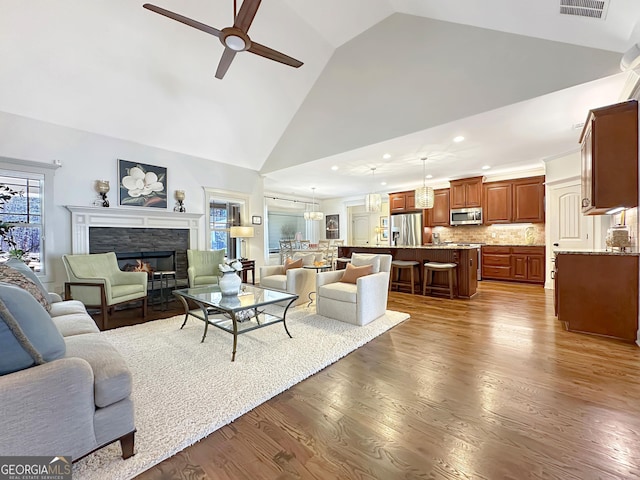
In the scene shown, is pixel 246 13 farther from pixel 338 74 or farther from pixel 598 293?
pixel 598 293

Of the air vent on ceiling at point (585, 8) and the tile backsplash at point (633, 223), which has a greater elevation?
the air vent on ceiling at point (585, 8)

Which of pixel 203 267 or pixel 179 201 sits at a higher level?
pixel 179 201

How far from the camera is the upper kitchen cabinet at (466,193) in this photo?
6.95 m

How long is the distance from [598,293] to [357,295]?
2.66 m

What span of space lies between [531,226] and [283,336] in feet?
21.6

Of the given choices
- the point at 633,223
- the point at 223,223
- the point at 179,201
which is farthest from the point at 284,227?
the point at 633,223

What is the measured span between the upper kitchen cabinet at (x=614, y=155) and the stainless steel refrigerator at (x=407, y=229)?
4.89 m

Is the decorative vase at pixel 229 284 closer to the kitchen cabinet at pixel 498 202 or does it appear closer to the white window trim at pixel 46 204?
the white window trim at pixel 46 204

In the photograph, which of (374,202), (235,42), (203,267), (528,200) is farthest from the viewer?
(528,200)

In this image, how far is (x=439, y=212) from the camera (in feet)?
25.1

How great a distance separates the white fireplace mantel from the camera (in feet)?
13.7

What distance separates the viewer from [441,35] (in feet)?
11.1

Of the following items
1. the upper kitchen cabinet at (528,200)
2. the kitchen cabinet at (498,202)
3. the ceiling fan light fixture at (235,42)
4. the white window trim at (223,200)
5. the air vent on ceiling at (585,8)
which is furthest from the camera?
the kitchen cabinet at (498,202)

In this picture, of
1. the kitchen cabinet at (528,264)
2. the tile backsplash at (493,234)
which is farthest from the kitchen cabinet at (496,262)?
the tile backsplash at (493,234)
